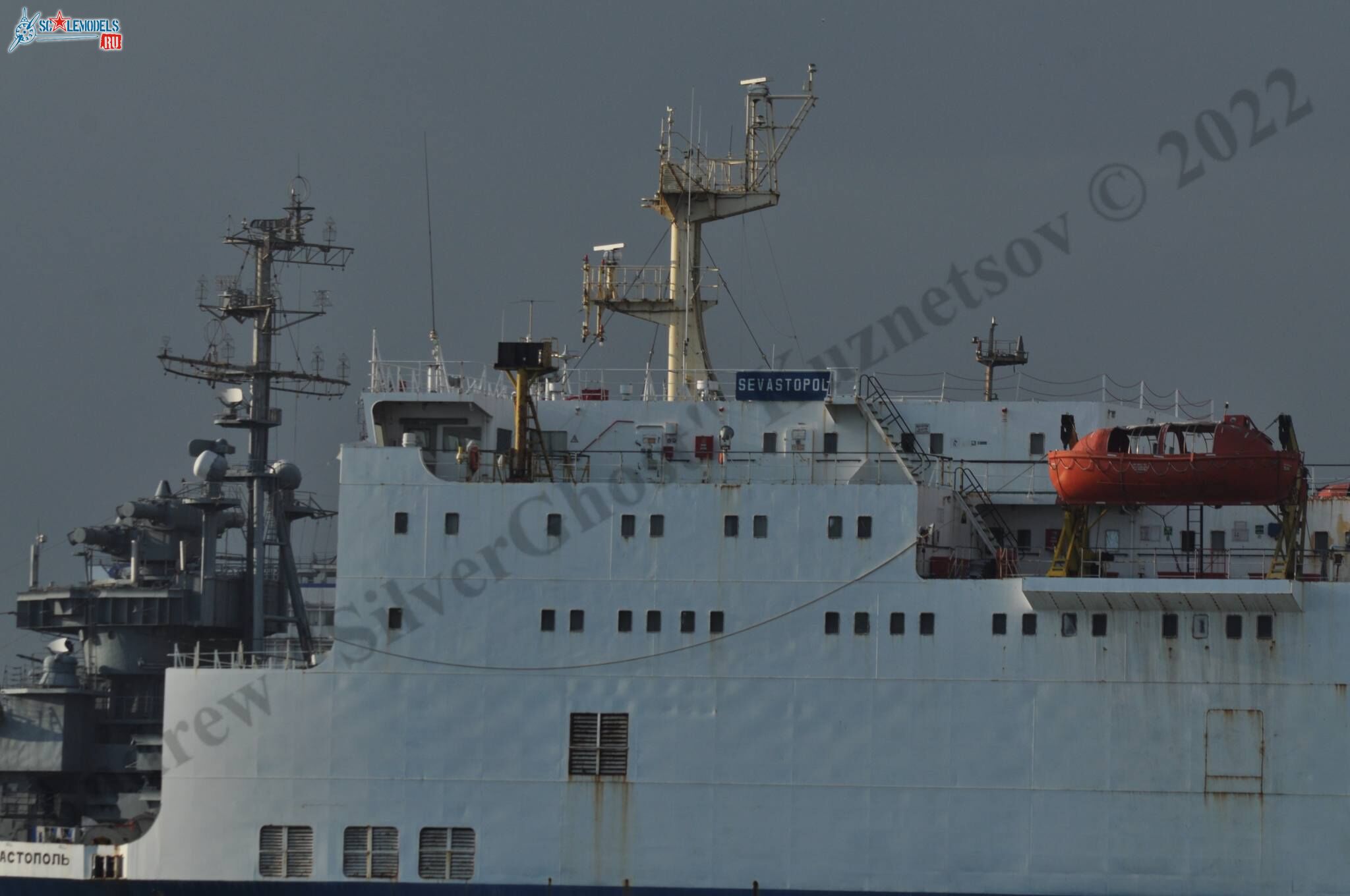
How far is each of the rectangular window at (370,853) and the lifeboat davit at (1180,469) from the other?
11142 mm

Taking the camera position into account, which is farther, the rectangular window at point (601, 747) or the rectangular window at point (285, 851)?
the rectangular window at point (285, 851)

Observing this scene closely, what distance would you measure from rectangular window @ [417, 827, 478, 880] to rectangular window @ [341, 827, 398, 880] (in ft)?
1.32

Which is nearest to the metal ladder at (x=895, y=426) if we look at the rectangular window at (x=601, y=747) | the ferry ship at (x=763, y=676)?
the ferry ship at (x=763, y=676)

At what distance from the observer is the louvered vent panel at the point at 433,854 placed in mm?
28438

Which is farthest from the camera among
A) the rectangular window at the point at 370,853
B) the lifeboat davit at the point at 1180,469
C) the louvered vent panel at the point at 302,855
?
the louvered vent panel at the point at 302,855

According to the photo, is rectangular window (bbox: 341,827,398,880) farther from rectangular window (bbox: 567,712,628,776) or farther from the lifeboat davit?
the lifeboat davit

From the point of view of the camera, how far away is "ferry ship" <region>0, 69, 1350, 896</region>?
2756cm

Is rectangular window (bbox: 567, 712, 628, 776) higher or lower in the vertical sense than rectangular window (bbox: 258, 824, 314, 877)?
higher

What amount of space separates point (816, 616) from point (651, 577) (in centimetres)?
249

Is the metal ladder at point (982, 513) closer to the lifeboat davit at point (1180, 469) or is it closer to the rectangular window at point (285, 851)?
the lifeboat davit at point (1180, 469)

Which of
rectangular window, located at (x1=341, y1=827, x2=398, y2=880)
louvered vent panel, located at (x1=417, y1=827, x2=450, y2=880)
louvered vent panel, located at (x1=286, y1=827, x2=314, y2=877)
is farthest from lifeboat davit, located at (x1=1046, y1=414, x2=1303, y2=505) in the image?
louvered vent panel, located at (x1=286, y1=827, x2=314, y2=877)

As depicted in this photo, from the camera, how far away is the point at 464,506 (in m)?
29.1

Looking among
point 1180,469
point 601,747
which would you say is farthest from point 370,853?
point 1180,469

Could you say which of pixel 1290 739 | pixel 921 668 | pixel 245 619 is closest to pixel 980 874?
pixel 921 668
